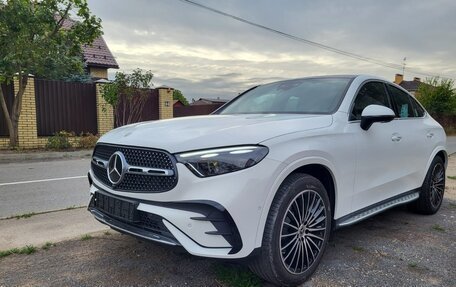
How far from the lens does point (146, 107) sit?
53.7 feet

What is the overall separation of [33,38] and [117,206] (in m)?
10.8

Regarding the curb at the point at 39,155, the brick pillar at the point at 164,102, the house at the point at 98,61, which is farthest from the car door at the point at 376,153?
the house at the point at 98,61

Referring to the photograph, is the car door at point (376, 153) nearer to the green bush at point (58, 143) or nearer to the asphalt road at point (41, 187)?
the asphalt road at point (41, 187)

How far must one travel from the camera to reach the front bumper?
2242 millimetres

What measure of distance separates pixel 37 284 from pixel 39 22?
10351 millimetres

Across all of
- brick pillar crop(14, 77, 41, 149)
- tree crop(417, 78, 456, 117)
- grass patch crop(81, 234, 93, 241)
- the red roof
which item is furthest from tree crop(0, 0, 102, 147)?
tree crop(417, 78, 456, 117)

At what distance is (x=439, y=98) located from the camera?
1268 inches

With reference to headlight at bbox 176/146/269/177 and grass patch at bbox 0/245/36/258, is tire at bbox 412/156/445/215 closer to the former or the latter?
headlight at bbox 176/146/269/177

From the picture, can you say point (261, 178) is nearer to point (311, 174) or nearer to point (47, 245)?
point (311, 174)

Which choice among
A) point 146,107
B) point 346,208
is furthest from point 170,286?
point 146,107

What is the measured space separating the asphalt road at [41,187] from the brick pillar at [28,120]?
2677 mm

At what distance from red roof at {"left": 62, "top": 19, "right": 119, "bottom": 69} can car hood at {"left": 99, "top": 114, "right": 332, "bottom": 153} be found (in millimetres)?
18563

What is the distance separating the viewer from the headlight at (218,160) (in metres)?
2.29

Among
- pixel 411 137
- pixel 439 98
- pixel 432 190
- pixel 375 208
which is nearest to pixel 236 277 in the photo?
pixel 375 208
